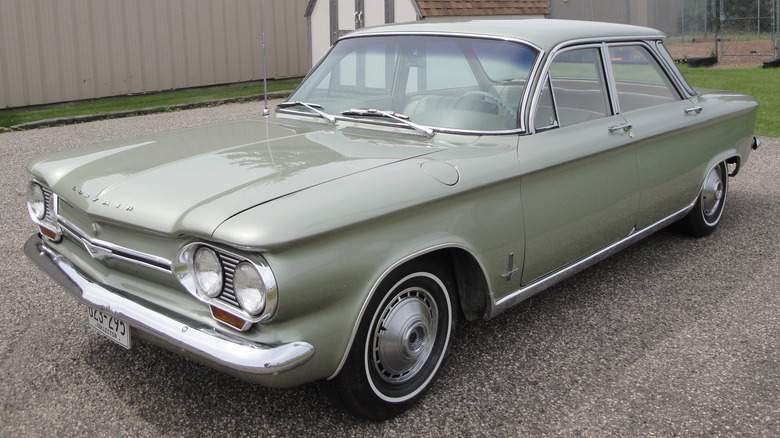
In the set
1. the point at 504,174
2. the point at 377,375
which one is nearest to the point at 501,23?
the point at 504,174

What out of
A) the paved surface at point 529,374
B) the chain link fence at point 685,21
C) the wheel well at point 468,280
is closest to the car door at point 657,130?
the paved surface at point 529,374

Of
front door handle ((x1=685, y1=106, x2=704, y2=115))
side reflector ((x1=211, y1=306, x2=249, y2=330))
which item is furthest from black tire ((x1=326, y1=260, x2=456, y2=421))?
front door handle ((x1=685, y1=106, x2=704, y2=115))

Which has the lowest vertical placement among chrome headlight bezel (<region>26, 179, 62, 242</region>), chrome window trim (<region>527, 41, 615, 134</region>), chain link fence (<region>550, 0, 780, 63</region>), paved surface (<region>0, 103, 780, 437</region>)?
paved surface (<region>0, 103, 780, 437</region>)

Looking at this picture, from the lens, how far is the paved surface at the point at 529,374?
3164mm

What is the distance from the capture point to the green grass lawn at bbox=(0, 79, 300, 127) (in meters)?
12.6

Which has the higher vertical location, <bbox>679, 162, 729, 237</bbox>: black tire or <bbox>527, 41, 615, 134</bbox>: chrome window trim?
<bbox>527, 41, 615, 134</bbox>: chrome window trim

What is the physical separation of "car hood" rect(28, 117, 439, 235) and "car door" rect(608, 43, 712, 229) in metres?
1.51

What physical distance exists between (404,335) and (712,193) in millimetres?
3189

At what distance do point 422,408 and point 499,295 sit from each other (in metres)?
0.62

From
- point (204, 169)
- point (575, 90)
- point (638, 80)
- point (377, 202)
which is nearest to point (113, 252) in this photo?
point (204, 169)

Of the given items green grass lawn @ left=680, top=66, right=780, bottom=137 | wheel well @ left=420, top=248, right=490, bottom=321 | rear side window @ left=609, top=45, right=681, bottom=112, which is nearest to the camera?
wheel well @ left=420, top=248, right=490, bottom=321

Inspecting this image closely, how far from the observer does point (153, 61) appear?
1509cm

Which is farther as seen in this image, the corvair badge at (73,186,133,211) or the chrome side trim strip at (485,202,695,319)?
the chrome side trim strip at (485,202,695,319)

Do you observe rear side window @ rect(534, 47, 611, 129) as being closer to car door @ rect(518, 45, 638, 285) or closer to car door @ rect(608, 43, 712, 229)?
car door @ rect(518, 45, 638, 285)
